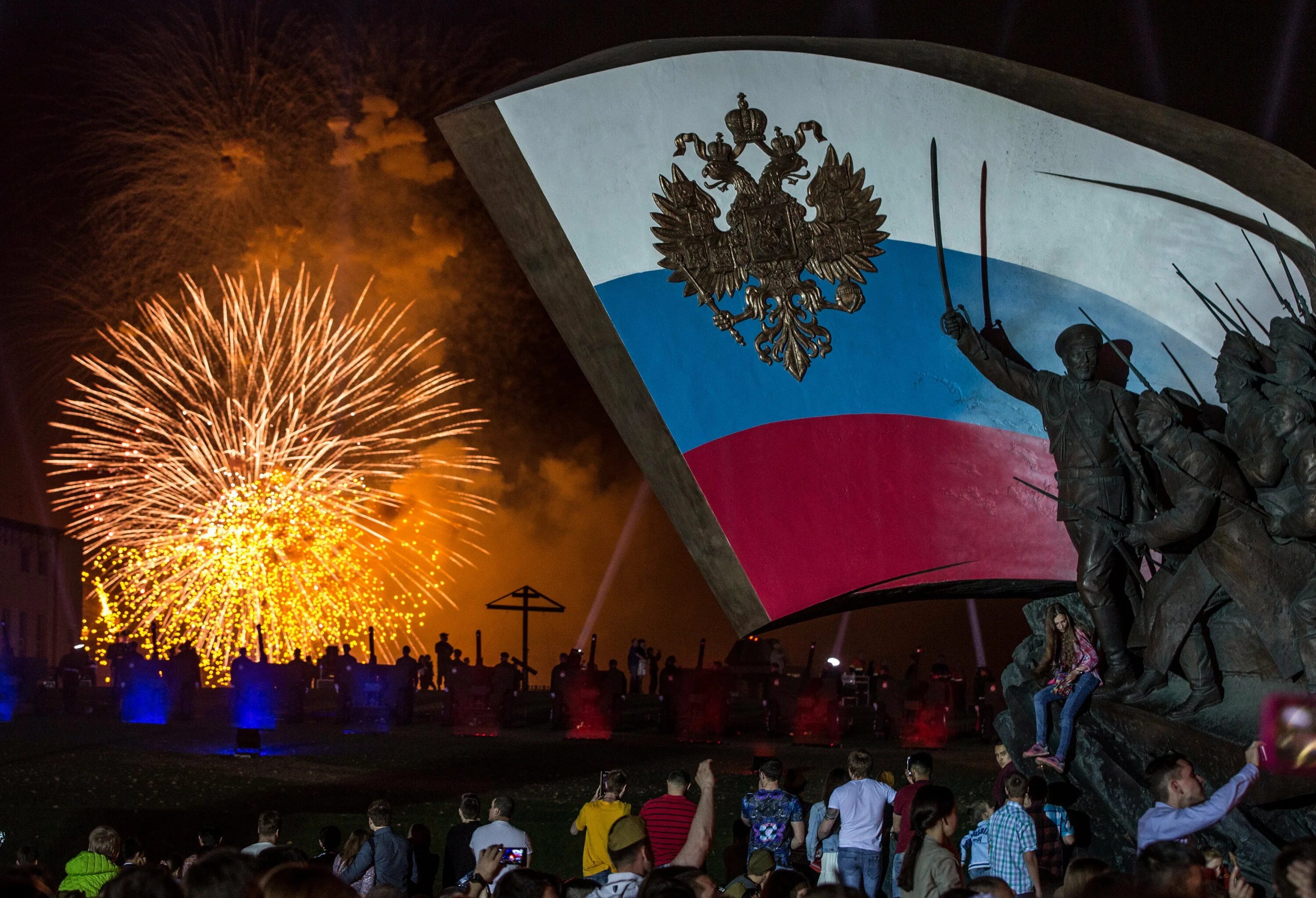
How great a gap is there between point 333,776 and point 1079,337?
839 cm

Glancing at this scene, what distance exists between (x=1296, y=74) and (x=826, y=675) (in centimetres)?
888

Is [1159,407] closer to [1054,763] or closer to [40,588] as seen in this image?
[1054,763]

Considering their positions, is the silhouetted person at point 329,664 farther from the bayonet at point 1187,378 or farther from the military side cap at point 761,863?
the military side cap at point 761,863

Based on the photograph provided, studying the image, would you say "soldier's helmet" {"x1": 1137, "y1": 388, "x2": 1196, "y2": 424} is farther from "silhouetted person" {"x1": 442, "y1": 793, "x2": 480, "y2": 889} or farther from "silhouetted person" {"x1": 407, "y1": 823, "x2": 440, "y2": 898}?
"silhouetted person" {"x1": 407, "y1": 823, "x2": 440, "y2": 898}

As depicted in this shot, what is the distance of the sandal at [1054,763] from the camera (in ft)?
28.9

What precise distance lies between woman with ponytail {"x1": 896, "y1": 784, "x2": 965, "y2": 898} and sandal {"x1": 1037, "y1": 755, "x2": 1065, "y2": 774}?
10.3 feet

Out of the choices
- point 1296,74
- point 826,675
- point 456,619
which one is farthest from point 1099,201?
point 456,619

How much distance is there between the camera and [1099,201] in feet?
33.2

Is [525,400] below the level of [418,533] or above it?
above

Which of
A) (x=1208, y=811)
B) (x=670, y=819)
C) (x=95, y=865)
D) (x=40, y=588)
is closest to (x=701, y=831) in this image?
(x=670, y=819)

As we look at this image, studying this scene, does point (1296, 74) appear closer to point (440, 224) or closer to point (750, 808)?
point (750, 808)

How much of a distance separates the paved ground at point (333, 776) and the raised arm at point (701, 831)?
3.78 metres

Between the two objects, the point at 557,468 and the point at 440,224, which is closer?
the point at 440,224

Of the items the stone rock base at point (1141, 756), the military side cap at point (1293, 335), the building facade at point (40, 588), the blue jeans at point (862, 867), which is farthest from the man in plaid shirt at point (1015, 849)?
the building facade at point (40, 588)
